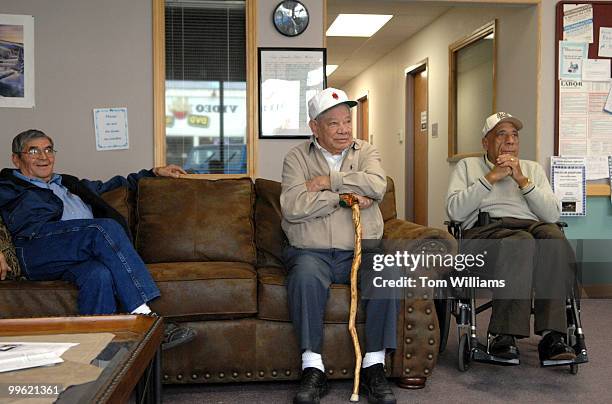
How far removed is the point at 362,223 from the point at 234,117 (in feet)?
5.47

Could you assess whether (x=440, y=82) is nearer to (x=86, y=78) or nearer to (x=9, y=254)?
(x=86, y=78)

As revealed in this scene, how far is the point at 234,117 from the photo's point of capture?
4.35m

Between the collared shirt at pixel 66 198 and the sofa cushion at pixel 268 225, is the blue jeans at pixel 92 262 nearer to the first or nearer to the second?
the collared shirt at pixel 66 198

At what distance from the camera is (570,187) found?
15.2 ft

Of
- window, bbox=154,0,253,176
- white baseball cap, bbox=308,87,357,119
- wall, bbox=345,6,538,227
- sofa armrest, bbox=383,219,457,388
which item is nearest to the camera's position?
sofa armrest, bbox=383,219,457,388

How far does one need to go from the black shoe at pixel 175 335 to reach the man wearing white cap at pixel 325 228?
1.39ft

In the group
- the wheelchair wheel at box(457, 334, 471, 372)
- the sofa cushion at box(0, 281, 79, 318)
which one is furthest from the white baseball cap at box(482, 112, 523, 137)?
the sofa cushion at box(0, 281, 79, 318)

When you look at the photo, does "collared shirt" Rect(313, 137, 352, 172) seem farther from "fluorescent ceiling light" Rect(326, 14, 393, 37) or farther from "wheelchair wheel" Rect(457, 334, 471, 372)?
"fluorescent ceiling light" Rect(326, 14, 393, 37)

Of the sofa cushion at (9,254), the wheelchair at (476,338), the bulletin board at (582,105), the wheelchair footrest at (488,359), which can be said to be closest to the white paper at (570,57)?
the bulletin board at (582,105)

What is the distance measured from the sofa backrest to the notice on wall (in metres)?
1.56

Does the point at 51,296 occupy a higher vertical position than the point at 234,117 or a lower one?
lower

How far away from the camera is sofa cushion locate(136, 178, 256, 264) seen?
3.35 m

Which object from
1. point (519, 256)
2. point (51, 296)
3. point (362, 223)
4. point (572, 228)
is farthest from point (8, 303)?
point (572, 228)

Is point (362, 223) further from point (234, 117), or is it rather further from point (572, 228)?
point (572, 228)
